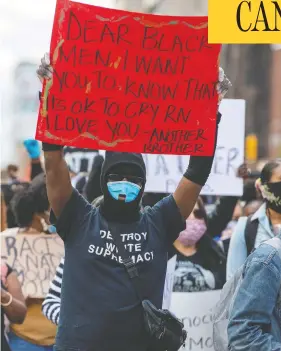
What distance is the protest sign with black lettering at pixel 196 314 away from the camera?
6.75 m

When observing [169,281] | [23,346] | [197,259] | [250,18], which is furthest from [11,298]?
[250,18]

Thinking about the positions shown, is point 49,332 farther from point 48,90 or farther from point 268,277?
point 268,277

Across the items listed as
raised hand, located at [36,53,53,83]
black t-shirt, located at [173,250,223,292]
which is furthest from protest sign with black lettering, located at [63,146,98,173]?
raised hand, located at [36,53,53,83]

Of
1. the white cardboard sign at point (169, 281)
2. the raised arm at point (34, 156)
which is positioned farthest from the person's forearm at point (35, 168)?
the white cardboard sign at point (169, 281)

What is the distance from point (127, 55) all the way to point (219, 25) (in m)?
0.45

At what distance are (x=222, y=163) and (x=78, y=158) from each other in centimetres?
176

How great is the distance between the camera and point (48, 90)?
4719 mm

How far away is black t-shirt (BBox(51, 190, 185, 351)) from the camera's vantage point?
4.73m

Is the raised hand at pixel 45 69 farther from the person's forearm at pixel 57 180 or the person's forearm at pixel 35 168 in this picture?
the person's forearm at pixel 35 168

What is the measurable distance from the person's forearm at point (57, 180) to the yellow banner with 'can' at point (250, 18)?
38.5 inches

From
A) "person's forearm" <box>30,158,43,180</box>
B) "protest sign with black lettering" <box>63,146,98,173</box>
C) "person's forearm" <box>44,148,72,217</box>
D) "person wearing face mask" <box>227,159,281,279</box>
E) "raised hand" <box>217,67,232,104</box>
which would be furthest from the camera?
"protest sign with black lettering" <box>63,146,98,173</box>

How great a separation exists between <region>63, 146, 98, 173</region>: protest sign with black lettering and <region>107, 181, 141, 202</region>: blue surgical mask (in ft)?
12.9

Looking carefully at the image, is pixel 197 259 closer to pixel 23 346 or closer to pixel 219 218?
pixel 219 218

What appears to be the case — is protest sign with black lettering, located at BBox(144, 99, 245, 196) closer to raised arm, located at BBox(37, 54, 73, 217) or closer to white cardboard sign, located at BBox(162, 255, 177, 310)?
white cardboard sign, located at BBox(162, 255, 177, 310)
